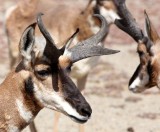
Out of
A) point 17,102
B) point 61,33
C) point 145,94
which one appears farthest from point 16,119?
point 145,94

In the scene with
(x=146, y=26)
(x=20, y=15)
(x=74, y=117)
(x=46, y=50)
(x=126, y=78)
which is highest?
(x=46, y=50)

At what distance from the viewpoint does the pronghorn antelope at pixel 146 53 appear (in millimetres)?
9586

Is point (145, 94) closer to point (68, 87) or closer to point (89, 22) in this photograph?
point (89, 22)

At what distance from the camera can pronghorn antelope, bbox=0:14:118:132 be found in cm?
723

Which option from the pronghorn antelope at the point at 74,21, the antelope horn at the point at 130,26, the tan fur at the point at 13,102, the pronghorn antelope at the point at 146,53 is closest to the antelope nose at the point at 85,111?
the tan fur at the point at 13,102

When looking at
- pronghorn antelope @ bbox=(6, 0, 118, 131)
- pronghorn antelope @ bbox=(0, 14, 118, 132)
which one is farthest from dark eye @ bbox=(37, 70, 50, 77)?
pronghorn antelope @ bbox=(6, 0, 118, 131)

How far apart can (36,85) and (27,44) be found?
43cm

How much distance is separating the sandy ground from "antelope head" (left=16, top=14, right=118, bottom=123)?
14.8 ft

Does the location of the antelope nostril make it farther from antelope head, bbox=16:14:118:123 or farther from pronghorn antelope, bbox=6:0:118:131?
pronghorn antelope, bbox=6:0:118:131

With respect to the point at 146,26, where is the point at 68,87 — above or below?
above

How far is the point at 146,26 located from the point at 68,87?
107 inches

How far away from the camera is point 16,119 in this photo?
7.31 metres

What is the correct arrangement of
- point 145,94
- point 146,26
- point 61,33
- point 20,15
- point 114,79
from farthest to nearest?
1. point 114,79
2. point 145,94
3. point 20,15
4. point 61,33
5. point 146,26

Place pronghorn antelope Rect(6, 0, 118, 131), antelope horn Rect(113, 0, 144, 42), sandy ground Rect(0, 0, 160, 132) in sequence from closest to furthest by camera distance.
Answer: antelope horn Rect(113, 0, 144, 42) < pronghorn antelope Rect(6, 0, 118, 131) < sandy ground Rect(0, 0, 160, 132)
